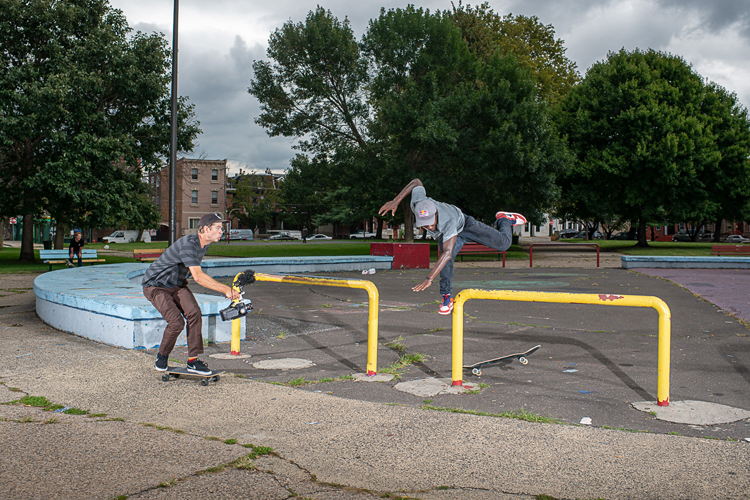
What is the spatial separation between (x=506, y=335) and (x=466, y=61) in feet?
83.7

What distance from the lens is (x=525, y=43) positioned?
4041 cm

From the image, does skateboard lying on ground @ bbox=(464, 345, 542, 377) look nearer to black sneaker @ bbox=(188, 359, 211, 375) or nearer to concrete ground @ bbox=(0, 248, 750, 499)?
concrete ground @ bbox=(0, 248, 750, 499)

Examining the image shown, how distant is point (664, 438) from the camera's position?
404 cm

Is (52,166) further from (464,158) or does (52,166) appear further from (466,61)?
(466,61)

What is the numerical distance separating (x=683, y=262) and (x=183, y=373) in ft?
66.8

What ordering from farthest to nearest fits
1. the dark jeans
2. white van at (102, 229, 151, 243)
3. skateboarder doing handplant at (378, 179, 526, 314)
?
white van at (102, 229, 151, 243), the dark jeans, skateboarder doing handplant at (378, 179, 526, 314)

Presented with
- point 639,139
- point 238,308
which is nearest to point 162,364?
point 238,308

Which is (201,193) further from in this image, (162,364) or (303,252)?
(162,364)

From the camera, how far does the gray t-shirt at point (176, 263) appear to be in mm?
5488

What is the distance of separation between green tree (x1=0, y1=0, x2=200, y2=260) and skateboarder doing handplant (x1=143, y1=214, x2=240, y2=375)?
57.9 ft

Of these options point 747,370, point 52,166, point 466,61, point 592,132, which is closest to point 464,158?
point 466,61

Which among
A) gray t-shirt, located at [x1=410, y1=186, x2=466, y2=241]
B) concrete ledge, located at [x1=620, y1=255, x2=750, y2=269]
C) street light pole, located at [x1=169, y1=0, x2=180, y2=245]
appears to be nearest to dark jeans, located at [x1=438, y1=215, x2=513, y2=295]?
gray t-shirt, located at [x1=410, y1=186, x2=466, y2=241]

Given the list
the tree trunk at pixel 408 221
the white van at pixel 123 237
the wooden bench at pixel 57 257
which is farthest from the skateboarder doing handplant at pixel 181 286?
the white van at pixel 123 237

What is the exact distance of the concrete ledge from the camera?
21078 millimetres
